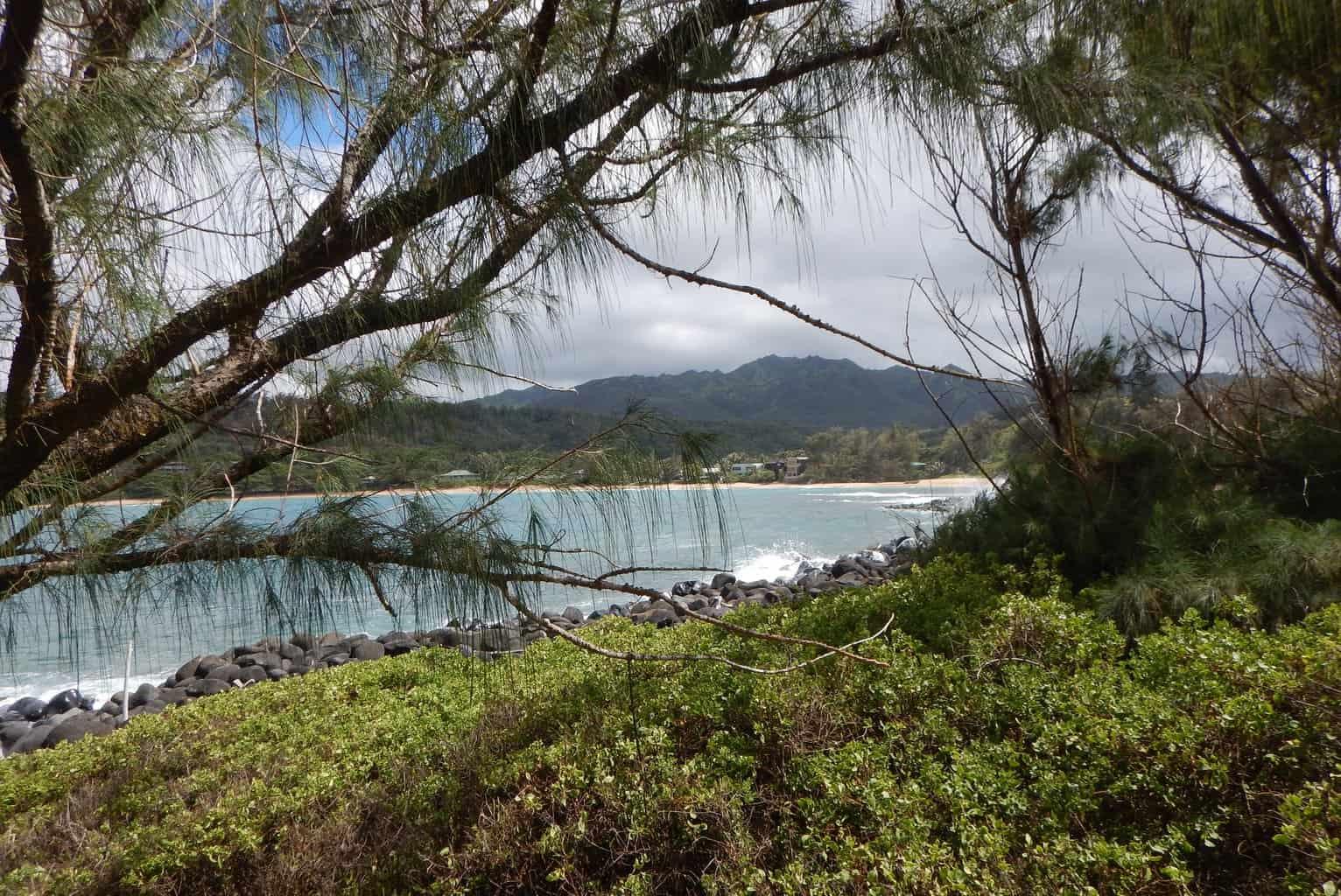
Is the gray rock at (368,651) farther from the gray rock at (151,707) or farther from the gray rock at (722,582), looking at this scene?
the gray rock at (722,582)

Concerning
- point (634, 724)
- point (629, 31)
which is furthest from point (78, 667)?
point (629, 31)

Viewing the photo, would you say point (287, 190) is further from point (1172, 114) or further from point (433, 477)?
point (1172, 114)

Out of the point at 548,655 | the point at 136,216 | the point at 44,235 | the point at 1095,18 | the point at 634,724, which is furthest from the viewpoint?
the point at 548,655

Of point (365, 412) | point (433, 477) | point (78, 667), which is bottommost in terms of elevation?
point (78, 667)

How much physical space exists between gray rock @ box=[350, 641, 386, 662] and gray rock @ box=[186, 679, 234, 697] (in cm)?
75

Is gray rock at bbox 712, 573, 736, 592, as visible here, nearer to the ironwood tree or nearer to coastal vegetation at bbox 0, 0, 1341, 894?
coastal vegetation at bbox 0, 0, 1341, 894

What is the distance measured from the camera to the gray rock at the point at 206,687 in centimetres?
444

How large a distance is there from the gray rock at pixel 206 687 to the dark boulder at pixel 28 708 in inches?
47.6

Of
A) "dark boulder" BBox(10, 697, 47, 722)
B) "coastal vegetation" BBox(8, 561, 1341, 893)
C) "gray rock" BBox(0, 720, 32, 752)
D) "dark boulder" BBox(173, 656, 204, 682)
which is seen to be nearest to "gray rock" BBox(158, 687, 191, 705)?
"dark boulder" BBox(173, 656, 204, 682)

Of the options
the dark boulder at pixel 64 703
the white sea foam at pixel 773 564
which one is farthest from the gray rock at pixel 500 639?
the white sea foam at pixel 773 564

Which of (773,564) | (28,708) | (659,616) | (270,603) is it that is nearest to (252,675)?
(28,708)

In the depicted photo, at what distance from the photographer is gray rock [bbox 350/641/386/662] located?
4.65 meters

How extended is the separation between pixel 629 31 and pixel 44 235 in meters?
0.79

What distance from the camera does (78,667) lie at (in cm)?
114
